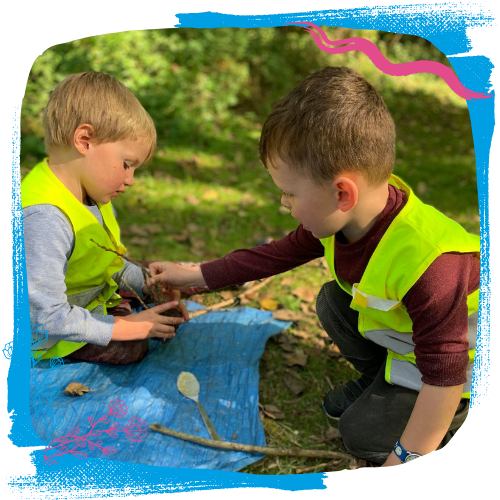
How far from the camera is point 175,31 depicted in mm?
5281

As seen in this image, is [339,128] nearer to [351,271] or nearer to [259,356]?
[351,271]

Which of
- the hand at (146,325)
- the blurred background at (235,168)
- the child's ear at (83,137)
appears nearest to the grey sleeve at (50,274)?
the hand at (146,325)

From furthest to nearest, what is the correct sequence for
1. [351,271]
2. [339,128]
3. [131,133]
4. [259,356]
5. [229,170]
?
[229,170] < [259,356] < [131,133] < [351,271] < [339,128]

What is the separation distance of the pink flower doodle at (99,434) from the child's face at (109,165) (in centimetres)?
91

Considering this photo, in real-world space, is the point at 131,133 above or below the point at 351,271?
above

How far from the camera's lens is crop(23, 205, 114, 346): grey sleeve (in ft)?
6.68

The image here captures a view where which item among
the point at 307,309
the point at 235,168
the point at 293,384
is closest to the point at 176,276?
the point at 293,384

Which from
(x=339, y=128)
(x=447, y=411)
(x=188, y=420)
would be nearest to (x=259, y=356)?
(x=188, y=420)

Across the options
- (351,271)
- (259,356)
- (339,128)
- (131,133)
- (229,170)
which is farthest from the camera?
(229,170)

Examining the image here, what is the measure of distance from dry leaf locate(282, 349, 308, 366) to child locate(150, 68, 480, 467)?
0.71 meters

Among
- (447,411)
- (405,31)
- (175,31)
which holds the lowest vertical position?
(447,411)

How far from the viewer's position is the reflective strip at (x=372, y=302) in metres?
1.76

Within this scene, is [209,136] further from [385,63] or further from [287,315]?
[385,63]

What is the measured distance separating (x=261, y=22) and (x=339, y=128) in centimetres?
42
